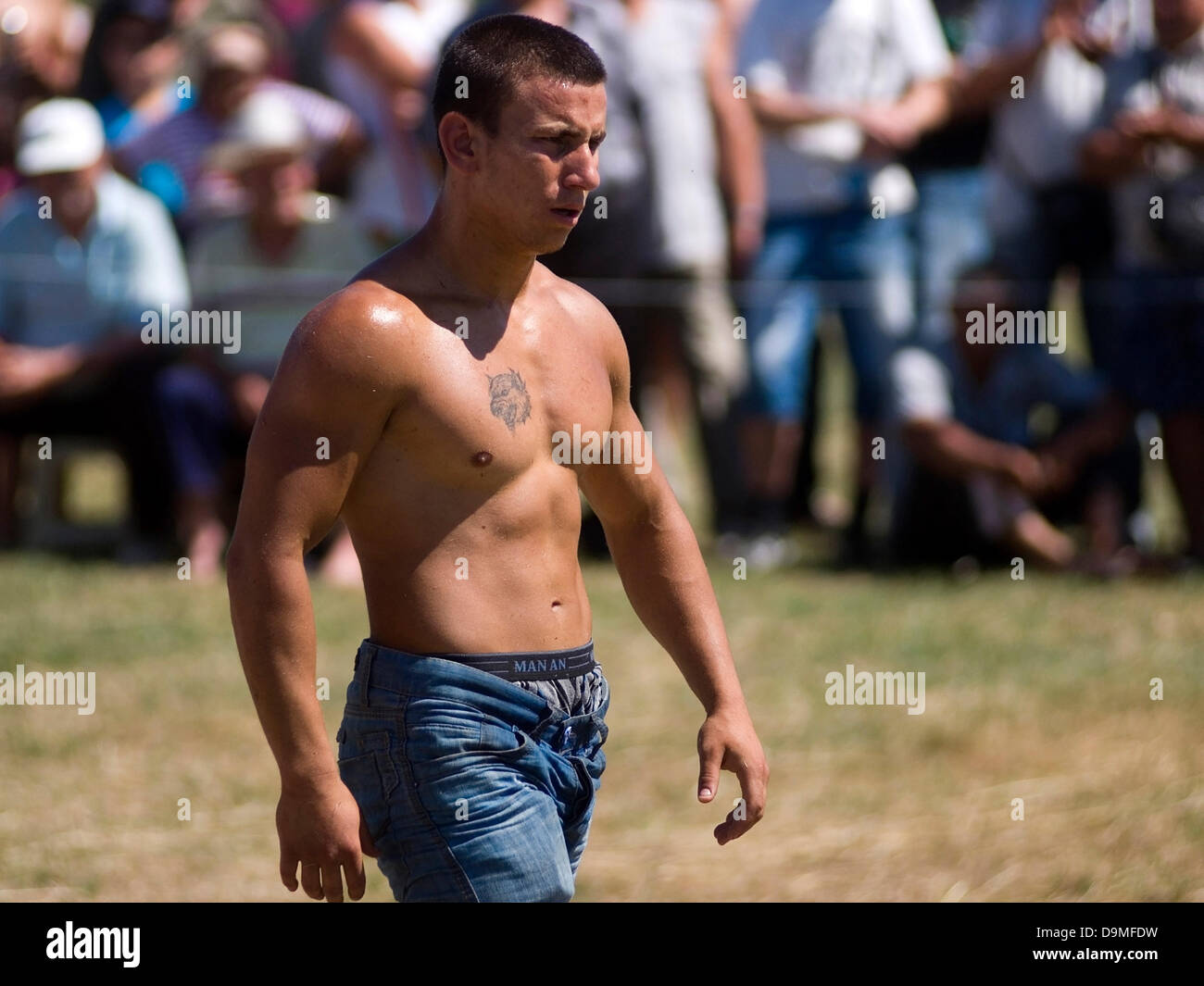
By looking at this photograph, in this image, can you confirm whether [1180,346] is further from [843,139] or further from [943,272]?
[843,139]

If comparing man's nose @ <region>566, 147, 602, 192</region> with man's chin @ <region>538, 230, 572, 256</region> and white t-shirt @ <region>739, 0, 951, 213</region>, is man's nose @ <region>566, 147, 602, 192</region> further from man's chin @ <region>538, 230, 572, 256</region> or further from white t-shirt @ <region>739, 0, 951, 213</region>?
Answer: white t-shirt @ <region>739, 0, 951, 213</region>

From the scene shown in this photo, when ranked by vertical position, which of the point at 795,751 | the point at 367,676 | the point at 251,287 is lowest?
the point at 367,676

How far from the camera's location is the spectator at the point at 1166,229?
6941 mm

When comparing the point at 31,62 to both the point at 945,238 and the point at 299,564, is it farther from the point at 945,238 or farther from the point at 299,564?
the point at 299,564

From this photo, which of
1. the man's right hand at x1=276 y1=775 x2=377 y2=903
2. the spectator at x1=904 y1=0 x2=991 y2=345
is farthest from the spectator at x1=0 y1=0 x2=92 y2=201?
the man's right hand at x1=276 y1=775 x2=377 y2=903

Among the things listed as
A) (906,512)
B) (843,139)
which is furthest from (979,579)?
(843,139)

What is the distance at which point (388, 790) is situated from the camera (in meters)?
2.66

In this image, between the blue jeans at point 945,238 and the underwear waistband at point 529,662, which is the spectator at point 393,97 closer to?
the blue jeans at point 945,238

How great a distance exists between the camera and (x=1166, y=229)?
704cm

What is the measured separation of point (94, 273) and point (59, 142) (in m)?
0.56

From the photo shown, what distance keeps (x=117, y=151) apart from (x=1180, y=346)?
475cm

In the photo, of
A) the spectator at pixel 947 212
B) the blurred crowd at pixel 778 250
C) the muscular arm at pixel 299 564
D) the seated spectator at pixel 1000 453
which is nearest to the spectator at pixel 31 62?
the blurred crowd at pixel 778 250

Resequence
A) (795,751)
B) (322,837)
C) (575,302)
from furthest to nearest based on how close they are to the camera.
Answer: (795,751) < (575,302) < (322,837)

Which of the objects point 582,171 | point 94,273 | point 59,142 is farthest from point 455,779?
point 59,142
